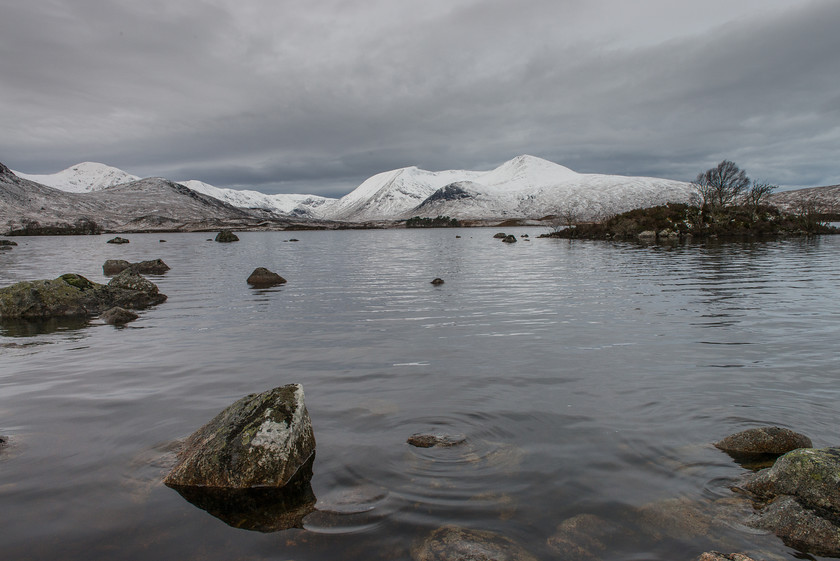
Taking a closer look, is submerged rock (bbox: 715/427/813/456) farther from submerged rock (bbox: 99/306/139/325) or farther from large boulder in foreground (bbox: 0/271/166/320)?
large boulder in foreground (bbox: 0/271/166/320)

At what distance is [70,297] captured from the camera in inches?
819

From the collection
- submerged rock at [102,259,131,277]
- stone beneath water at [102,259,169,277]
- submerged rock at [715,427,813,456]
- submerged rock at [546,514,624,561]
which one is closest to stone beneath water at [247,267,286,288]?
stone beneath water at [102,259,169,277]

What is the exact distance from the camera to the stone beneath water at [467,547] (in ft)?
16.4

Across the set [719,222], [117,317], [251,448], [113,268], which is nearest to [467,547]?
[251,448]

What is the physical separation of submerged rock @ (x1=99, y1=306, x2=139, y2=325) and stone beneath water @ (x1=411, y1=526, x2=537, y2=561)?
1753 cm

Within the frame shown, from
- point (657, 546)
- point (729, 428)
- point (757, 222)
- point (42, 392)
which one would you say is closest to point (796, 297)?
point (729, 428)

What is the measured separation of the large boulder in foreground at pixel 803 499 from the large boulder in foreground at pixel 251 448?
5.85m

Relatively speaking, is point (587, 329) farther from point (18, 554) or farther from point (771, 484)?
point (18, 554)

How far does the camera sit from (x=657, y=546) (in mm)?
5195

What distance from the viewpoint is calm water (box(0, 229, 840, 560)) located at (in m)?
5.56

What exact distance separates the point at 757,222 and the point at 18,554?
3604 inches

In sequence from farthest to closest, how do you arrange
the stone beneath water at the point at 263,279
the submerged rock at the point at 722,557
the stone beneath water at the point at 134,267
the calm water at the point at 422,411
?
1. the stone beneath water at the point at 134,267
2. the stone beneath water at the point at 263,279
3. the calm water at the point at 422,411
4. the submerged rock at the point at 722,557

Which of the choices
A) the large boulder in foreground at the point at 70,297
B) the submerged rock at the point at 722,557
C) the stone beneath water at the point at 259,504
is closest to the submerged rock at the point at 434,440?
the stone beneath water at the point at 259,504

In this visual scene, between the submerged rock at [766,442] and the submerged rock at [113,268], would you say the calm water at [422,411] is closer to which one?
the submerged rock at [766,442]
